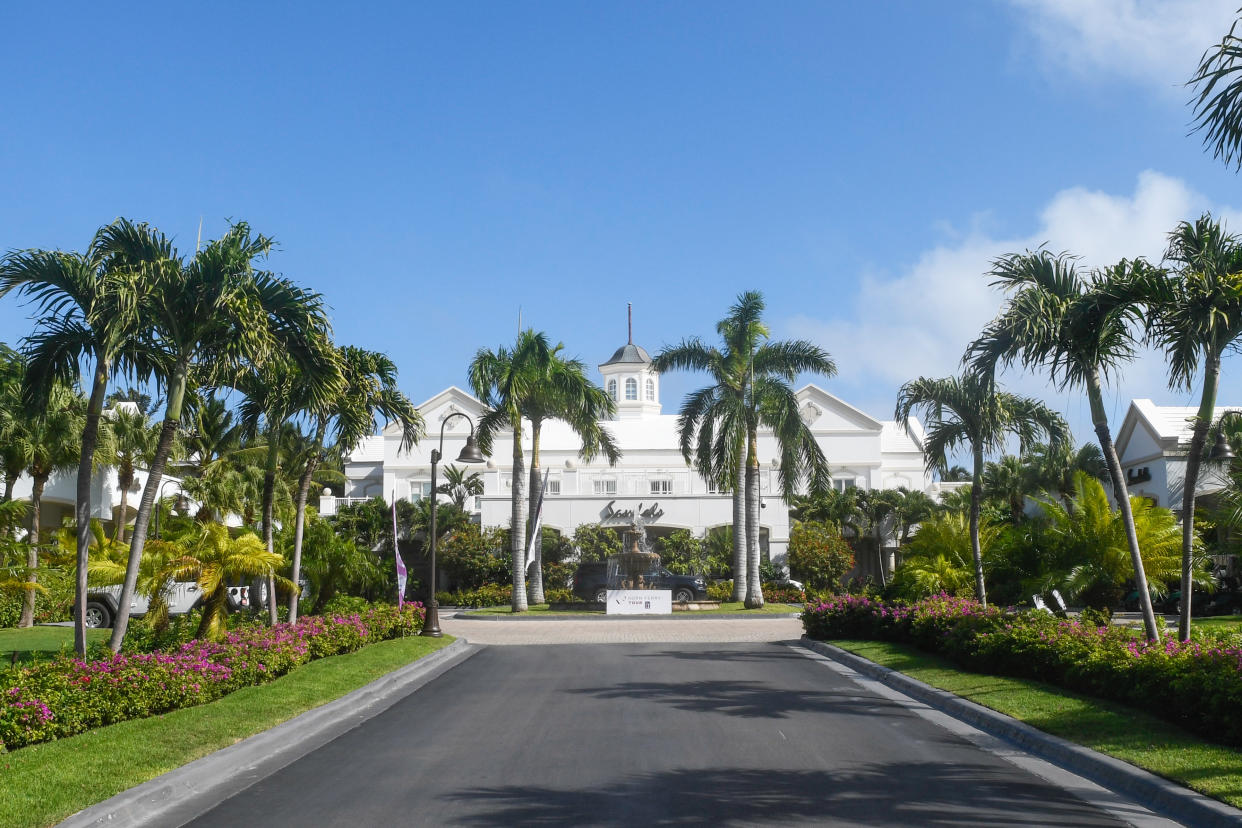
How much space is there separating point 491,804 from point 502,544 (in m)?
39.0

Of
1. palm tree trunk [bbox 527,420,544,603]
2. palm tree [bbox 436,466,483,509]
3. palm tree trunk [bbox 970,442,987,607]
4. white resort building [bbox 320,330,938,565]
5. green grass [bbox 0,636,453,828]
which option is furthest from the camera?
palm tree [bbox 436,466,483,509]

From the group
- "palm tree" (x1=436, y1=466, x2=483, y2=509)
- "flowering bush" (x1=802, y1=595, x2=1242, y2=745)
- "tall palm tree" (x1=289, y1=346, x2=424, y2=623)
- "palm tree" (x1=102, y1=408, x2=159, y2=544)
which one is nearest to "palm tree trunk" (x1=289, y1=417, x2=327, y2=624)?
"tall palm tree" (x1=289, y1=346, x2=424, y2=623)

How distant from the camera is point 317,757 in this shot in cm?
978

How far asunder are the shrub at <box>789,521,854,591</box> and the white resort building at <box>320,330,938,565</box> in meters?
1.45

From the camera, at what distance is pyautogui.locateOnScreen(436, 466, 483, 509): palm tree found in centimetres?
5158

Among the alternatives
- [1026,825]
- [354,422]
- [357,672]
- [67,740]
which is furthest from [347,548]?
[1026,825]

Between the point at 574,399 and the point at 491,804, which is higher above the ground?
the point at 574,399

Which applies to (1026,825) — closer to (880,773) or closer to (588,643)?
(880,773)

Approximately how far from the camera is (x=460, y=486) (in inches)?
2053

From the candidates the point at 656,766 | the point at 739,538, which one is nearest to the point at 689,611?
the point at 739,538

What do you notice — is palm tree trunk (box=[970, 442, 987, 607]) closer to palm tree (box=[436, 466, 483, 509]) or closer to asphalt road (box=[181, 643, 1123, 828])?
asphalt road (box=[181, 643, 1123, 828])

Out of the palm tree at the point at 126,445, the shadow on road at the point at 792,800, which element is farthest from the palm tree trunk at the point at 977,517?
the palm tree at the point at 126,445

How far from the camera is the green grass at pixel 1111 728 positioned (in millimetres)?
8023

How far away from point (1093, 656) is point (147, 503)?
11363 mm
